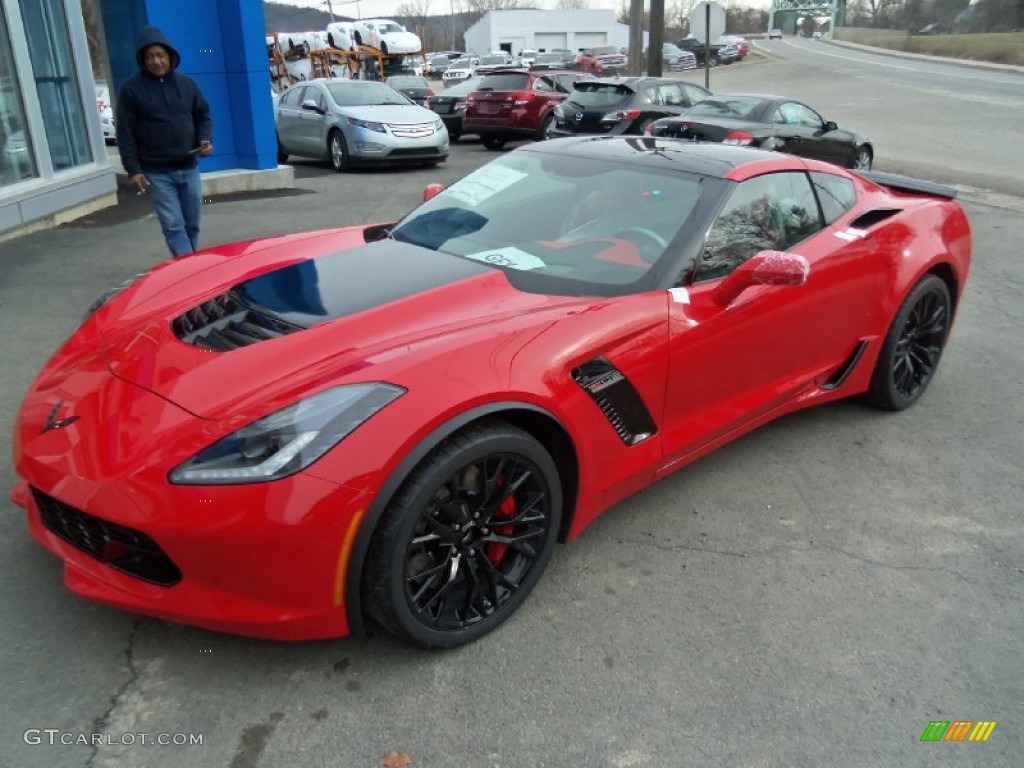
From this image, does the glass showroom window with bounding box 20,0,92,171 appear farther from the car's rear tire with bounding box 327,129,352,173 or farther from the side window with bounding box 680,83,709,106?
the side window with bounding box 680,83,709,106

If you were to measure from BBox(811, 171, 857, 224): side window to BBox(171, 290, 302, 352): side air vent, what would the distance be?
259 centimetres

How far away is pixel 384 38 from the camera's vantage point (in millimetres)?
29516

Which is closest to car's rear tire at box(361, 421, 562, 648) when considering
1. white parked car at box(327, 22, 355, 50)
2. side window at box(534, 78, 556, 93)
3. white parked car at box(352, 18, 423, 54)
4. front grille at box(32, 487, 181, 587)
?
front grille at box(32, 487, 181, 587)

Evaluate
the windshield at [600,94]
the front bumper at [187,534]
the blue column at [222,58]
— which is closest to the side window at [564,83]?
the windshield at [600,94]

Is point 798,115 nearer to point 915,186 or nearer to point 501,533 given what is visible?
point 915,186

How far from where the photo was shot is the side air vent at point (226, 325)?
2.55 metres

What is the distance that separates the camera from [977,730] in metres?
2.22

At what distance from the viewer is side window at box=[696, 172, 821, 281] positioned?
3188 mm

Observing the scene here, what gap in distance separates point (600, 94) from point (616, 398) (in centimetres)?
1220

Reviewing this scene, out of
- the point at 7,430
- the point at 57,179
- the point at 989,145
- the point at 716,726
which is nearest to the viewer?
the point at 716,726

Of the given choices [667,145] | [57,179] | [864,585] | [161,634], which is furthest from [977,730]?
[57,179]

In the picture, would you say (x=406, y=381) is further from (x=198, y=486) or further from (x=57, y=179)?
(x=57, y=179)

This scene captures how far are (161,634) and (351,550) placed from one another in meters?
0.76

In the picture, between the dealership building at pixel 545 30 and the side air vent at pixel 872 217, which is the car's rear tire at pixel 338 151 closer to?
the side air vent at pixel 872 217
